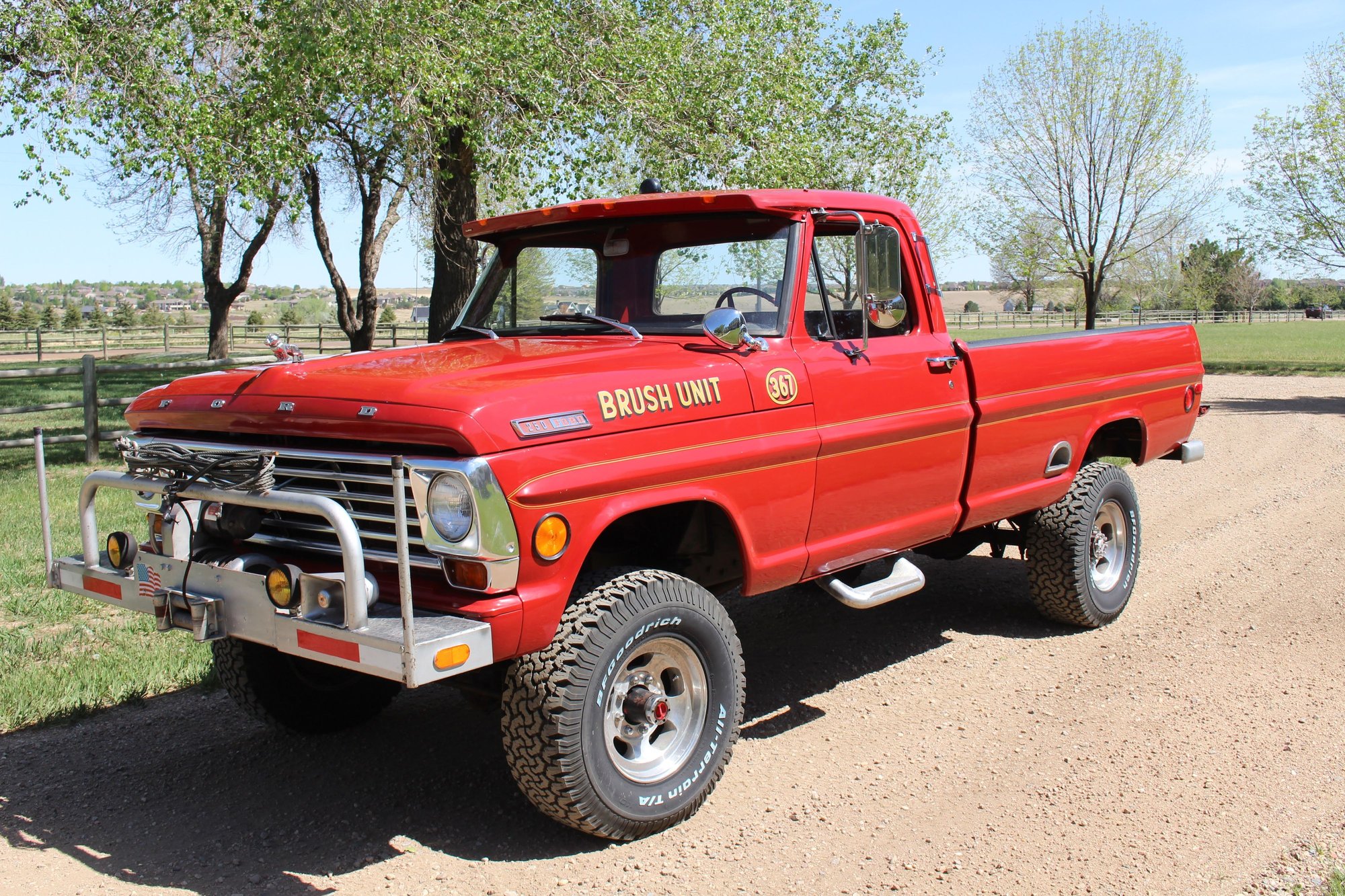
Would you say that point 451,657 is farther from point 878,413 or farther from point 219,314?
point 219,314

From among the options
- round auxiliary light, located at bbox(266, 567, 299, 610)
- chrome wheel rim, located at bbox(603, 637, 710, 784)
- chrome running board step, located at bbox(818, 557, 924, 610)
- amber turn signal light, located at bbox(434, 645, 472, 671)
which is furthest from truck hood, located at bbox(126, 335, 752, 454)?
chrome running board step, located at bbox(818, 557, 924, 610)

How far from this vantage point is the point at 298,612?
11.6 feet

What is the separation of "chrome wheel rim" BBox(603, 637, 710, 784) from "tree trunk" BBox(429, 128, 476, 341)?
31.8 ft

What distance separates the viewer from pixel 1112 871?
12.1 ft

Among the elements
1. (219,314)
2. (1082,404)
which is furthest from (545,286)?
(219,314)

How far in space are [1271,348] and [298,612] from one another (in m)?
41.2

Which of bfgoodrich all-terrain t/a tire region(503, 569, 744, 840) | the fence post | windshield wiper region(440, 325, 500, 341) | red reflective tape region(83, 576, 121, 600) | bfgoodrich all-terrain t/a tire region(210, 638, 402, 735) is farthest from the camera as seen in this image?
the fence post

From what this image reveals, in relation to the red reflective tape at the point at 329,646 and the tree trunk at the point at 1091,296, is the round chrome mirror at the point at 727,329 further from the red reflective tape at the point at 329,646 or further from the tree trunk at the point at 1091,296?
the tree trunk at the point at 1091,296

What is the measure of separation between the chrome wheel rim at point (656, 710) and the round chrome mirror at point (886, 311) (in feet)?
5.66

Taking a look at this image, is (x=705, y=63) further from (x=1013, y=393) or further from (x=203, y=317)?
(x=203, y=317)

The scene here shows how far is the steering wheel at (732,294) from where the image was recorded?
480cm

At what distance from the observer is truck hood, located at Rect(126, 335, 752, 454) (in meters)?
3.52

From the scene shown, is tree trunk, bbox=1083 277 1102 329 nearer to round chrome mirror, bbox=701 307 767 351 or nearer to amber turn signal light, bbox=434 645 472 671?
round chrome mirror, bbox=701 307 767 351

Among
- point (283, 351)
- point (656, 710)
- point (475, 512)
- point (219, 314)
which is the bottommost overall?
point (656, 710)
